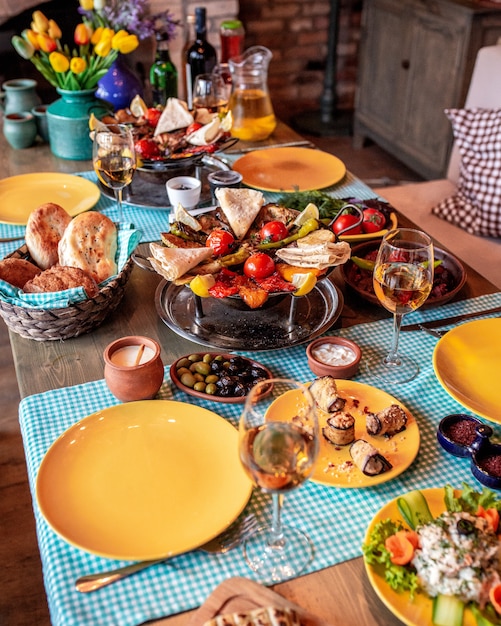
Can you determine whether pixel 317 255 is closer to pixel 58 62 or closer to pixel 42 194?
pixel 42 194

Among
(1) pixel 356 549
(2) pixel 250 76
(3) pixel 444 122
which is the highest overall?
(2) pixel 250 76

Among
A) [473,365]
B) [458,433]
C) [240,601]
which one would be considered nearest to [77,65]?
[473,365]

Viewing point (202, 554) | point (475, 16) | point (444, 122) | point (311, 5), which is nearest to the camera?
point (202, 554)

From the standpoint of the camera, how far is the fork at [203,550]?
0.86 meters

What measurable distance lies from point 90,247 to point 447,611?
0.97 meters

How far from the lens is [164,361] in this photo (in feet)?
4.21

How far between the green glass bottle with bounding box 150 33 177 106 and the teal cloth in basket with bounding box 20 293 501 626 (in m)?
1.41

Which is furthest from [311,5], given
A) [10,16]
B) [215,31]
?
[10,16]

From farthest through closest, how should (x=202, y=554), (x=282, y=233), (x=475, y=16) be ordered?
(x=475, y=16)
(x=282, y=233)
(x=202, y=554)

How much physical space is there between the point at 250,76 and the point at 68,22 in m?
2.00

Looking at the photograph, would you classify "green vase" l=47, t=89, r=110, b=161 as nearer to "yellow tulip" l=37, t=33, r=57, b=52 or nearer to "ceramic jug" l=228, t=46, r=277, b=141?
"yellow tulip" l=37, t=33, r=57, b=52

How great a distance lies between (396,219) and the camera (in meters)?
1.78

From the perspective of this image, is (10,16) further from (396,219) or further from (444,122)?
(396,219)

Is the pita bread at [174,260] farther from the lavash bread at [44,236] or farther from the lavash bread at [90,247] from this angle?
the lavash bread at [44,236]
